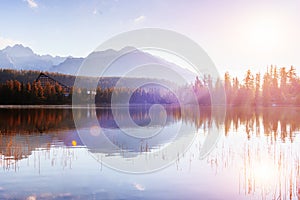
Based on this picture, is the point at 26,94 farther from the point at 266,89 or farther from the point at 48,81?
the point at 266,89

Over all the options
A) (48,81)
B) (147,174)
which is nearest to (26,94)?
(48,81)

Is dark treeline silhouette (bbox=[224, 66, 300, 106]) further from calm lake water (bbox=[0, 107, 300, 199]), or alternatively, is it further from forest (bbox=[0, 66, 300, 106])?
calm lake water (bbox=[0, 107, 300, 199])

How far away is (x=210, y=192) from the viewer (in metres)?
15.6

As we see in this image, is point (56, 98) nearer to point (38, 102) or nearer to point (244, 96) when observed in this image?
point (38, 102)

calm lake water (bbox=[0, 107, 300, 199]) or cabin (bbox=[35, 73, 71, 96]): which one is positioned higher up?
cabin (bbox=[35, 73, 71, 96])

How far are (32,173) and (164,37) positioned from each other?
101 feet

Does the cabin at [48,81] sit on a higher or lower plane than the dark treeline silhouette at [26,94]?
higher

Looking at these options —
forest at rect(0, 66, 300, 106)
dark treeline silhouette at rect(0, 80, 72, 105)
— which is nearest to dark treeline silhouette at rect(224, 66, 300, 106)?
forest at rect(0, 66, 300, 106)

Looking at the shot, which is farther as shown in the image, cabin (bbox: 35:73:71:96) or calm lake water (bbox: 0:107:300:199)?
cabin (bbox: 35:73:71:96)

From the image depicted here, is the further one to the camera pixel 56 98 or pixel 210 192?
pixel 56 98

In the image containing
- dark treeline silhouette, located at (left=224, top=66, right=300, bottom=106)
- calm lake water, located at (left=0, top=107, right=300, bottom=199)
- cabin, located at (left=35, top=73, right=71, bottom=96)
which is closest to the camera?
calm lake water, located at (left=0, top=107, right=300, bottom=199)

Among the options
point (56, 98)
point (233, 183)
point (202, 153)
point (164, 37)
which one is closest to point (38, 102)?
point (56, 98)

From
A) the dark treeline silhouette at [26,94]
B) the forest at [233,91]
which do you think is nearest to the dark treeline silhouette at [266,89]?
the forest at [233,91]

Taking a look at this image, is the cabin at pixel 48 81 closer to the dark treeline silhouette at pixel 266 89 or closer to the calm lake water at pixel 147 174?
the dark treeline silhouette at pixel 266 89
